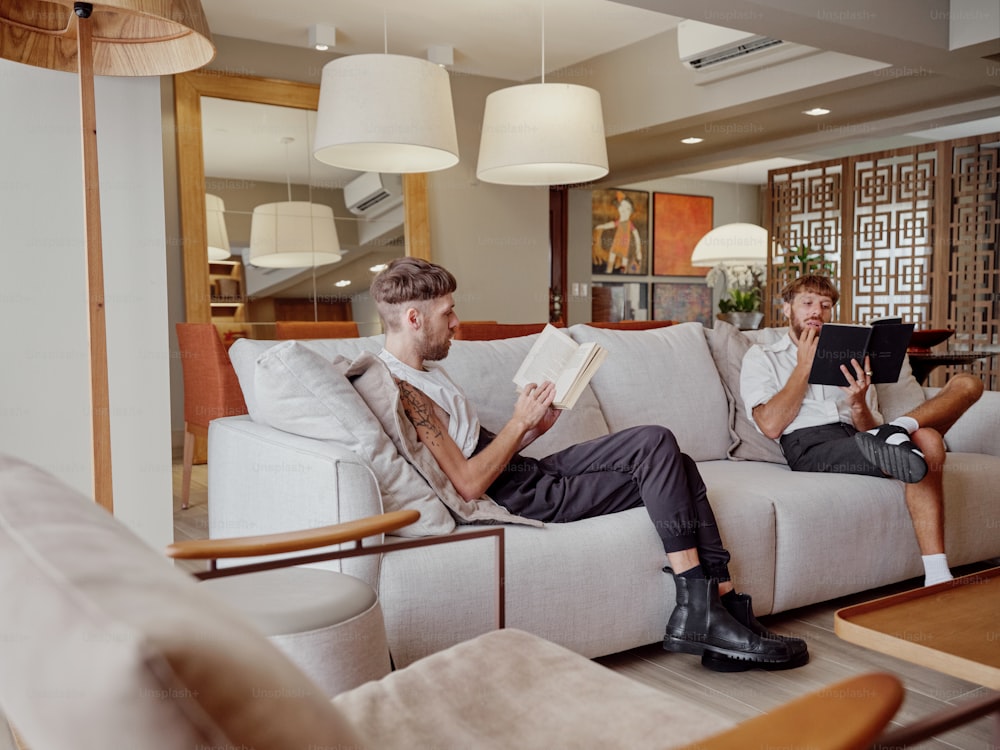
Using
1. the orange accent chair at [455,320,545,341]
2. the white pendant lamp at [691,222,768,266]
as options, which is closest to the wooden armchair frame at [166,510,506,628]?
the orange accent chair at [455,320,545,341]

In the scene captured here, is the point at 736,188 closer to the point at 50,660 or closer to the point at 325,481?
the point at 325,481

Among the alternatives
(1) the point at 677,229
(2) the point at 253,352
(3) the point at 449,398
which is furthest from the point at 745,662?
(1) the point at 677,229

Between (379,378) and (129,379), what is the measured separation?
1051mm

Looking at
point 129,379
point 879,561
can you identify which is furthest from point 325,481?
point 879,561

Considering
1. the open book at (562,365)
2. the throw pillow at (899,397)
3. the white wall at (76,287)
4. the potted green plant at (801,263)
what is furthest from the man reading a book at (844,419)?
the potted green plant at (801,263)

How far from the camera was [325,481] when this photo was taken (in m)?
2.04

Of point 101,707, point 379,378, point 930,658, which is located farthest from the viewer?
point 379,378

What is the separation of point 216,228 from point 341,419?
14.1 feet

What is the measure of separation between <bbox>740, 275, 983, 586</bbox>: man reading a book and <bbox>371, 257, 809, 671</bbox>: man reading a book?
64 cm

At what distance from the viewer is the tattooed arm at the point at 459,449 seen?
2.24m

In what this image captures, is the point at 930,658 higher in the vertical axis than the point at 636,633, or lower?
higher

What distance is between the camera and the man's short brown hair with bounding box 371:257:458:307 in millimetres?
2369

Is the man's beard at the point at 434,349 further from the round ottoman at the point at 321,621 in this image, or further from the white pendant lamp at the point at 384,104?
the white pendant lamp at the point at 384,104

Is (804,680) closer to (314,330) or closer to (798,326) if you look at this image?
(798,326)
